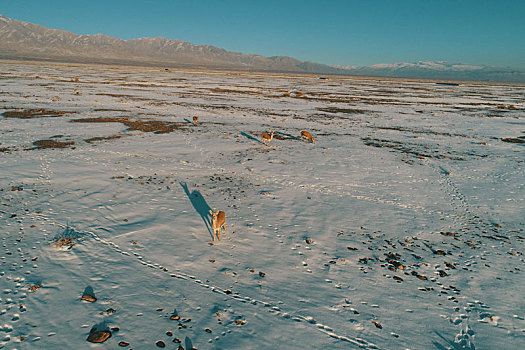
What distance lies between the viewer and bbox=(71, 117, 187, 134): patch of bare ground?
78.2ft

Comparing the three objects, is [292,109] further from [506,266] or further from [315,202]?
[506,266]

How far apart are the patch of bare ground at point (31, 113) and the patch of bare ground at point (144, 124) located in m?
3.78

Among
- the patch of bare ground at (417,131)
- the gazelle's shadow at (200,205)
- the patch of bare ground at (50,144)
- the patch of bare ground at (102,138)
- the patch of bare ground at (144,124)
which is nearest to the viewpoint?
the gazelle's shadow at (200,205)

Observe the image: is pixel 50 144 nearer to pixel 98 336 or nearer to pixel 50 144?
pixel 50 144

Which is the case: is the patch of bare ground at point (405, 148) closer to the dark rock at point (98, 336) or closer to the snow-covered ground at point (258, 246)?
the snow-covered ground at point (258, 246)

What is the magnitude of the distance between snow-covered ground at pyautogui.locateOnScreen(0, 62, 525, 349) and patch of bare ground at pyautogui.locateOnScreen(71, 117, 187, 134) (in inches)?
138

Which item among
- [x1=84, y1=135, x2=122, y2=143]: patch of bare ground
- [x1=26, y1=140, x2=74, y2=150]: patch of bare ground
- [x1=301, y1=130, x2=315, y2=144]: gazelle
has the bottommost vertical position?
[x1=26, y1=140, x2=74, y2=150]: patch of bare ground

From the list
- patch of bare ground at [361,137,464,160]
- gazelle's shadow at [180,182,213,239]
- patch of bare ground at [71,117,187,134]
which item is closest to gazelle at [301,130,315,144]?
patch of bare ground at [361,137,464,160]

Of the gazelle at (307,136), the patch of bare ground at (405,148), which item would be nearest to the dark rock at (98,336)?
the gazelle at (307,136)

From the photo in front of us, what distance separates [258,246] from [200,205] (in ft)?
12.2

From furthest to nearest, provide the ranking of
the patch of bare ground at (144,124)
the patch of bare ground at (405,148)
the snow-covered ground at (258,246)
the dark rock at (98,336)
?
1. the patch of bare ground at (144,124)
2. the patch of bare ground at (405,148)
3. the snow-covered ground at (258,246)
4. the dark rock at (98,336)

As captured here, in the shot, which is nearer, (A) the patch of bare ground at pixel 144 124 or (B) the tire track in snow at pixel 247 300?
(B) the tire track in snow at pixel 247 300

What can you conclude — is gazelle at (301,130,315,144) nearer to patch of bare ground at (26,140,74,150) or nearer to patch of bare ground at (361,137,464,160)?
patch of bare ground at (361,137,464,160)

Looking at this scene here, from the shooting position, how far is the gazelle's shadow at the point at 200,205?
35.1 ft
